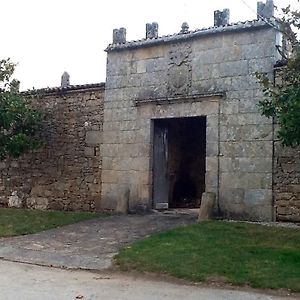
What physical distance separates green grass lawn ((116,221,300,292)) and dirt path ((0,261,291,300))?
0.45 metres

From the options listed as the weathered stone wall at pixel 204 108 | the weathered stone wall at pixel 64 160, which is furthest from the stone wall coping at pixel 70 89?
the weathered stone wall at pixel 204 108

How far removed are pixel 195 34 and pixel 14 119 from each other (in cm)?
535

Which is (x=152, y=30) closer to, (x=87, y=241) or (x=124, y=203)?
(x=124, y=203)

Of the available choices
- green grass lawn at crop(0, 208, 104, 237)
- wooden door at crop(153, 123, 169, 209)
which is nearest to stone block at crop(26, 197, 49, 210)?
green grass lawn at crop(0, 208, 104, 237)

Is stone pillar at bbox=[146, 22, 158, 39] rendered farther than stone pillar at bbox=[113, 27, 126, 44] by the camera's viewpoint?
No

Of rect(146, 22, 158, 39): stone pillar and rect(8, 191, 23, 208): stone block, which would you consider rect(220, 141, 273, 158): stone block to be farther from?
rect(8, 191, 23, 208): stone block

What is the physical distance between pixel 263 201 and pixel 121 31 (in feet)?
20.2

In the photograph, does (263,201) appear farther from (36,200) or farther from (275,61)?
(36,200)

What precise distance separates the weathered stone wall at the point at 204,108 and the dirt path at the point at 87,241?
4.13 ft

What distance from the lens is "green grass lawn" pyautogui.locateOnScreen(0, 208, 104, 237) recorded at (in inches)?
432

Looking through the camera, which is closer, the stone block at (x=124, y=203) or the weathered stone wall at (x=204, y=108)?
the weathered stone wall at (x=204, y=108)

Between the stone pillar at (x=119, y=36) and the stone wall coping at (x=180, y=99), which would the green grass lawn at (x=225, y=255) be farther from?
the stone pillar at (x=119, y=36)

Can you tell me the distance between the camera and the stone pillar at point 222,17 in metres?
12.0

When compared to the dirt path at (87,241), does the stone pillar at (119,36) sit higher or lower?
higher
